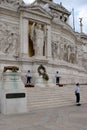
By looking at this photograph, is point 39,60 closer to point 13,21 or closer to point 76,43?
point 13,21

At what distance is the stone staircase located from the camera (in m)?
15.9

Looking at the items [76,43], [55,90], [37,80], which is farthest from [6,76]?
[76,43]

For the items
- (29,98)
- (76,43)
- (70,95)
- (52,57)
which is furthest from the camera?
(76,43)

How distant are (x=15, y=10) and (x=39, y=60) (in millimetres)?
5686

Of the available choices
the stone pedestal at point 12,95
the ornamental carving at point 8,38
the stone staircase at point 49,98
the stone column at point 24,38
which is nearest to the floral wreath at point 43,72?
the stone column at point 24,38

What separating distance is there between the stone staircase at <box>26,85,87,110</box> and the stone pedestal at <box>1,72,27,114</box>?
1315mm

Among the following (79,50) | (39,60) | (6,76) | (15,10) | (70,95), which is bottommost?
(70,95)

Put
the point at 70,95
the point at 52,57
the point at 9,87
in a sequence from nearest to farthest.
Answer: the point at 9,87, the point at 70,95, the point at 52,57

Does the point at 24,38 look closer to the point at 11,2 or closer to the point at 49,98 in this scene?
the point at 11,2

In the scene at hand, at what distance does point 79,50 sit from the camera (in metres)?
39.6

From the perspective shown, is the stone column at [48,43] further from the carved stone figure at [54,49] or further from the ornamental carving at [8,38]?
the ornamental carving at [8,38]

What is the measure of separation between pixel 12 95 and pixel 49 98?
4.65 metres

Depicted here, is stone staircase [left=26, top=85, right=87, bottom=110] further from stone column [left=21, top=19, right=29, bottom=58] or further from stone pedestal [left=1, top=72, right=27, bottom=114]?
stone column [left=21, top=19, right=29, bottom=58]

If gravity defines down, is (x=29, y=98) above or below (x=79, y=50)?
below
